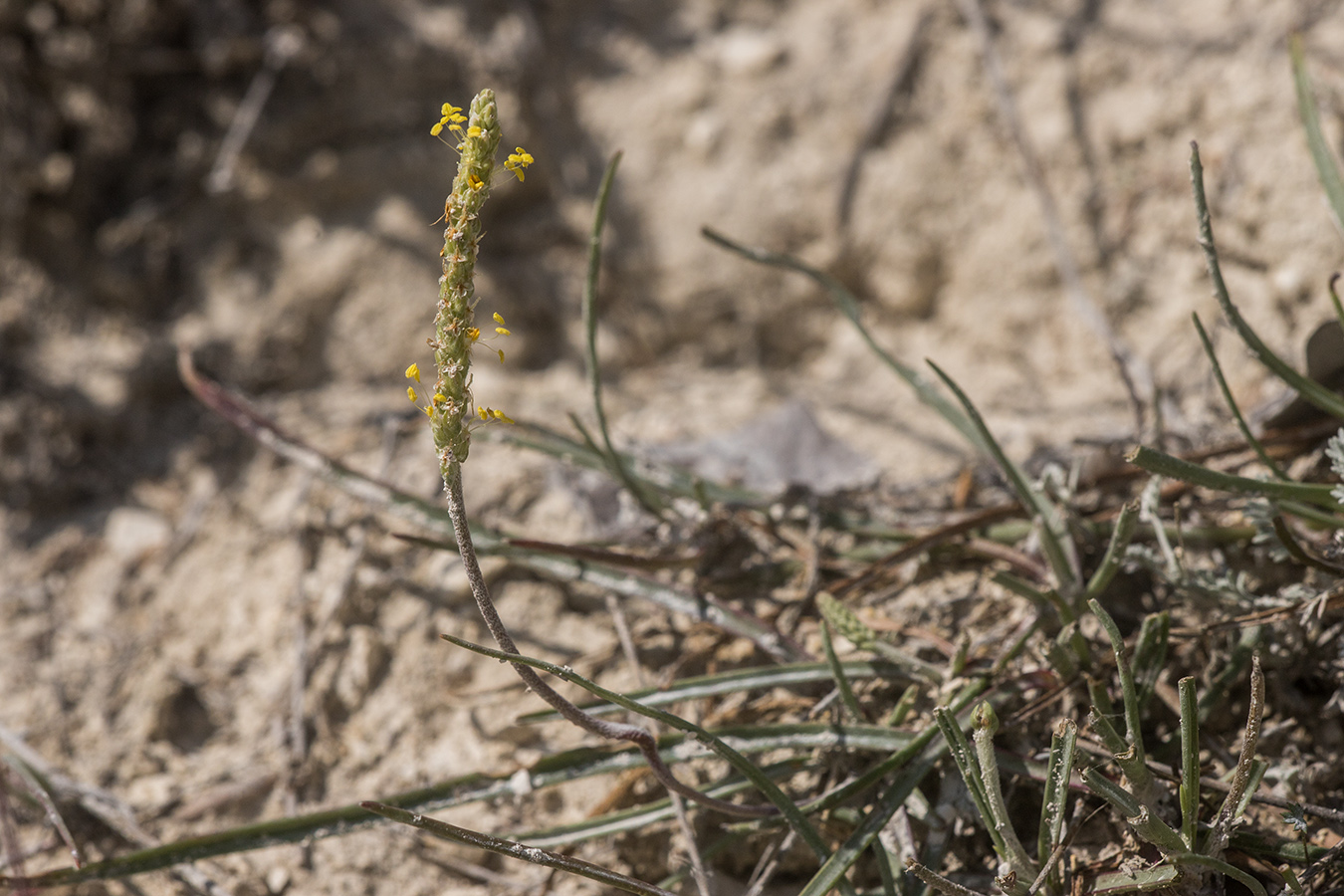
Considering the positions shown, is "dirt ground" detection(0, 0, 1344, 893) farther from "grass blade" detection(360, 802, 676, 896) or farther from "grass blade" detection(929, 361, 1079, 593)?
"grass blade" detection(360, 802, 676, 896)

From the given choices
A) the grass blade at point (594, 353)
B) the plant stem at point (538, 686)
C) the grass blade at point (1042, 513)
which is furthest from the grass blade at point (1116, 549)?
the grass blade at point (594, 353)

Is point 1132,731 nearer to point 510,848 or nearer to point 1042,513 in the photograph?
point 1042,513

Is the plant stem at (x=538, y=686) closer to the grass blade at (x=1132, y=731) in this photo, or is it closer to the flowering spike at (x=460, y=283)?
the flowering spike at (x=460, y=283)

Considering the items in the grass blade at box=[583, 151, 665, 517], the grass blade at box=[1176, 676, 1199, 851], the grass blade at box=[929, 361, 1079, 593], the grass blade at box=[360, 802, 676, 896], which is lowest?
the grass blade at box=[1176, 676, 1199, 851]

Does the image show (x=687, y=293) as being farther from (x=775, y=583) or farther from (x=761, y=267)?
(x=775, y=583)

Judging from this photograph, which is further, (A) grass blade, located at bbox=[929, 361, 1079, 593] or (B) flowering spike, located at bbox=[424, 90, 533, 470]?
(A) grass blade, located at bbox=[929, 361, 1079, 593]

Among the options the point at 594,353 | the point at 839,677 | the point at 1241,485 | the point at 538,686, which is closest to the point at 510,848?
the point at 538,686

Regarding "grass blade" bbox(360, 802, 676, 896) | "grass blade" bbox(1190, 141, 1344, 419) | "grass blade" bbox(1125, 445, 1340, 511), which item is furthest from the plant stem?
"grass blade" bbox(1190, 141, 1344, 419)

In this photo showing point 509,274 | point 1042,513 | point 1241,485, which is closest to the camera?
point 1241,485
